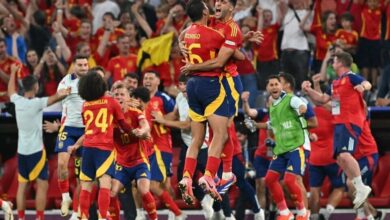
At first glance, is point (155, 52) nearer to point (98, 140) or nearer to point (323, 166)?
point (323, 166)

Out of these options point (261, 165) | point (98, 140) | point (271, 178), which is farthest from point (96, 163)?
point (261, 165)

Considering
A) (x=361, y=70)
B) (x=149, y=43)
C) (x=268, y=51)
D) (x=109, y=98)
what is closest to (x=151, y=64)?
(x=149, y=43)

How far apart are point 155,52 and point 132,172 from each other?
533 centimetres

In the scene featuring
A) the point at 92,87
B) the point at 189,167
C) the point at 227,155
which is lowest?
the point at 189,167

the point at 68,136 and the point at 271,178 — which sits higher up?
the point at 68,136

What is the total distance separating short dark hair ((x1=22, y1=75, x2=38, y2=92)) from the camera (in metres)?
21.5

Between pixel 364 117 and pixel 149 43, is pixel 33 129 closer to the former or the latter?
pixel 149 43

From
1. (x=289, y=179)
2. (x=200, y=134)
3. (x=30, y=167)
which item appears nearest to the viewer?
(x=200, y=134)

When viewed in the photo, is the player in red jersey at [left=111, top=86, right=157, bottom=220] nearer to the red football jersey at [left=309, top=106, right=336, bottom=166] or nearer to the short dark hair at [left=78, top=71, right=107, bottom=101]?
the short dark hair at [left=78, top=71, right=107, bottom=101]

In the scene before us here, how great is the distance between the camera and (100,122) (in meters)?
18.0

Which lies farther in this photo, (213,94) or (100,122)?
(100,122)

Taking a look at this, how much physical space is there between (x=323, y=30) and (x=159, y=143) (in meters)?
4.53

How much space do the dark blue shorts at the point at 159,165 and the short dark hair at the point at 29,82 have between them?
89.2 inches

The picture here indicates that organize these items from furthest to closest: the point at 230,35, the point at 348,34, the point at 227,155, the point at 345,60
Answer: the point at 348,34
the point at 345,60
the point at 227,155
the point at 230,35
